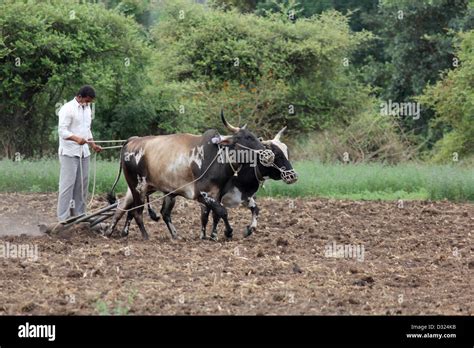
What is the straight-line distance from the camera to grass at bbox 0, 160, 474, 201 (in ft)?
62.1

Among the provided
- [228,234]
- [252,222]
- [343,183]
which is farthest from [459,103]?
[228,234]

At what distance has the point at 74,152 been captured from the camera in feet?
42.7

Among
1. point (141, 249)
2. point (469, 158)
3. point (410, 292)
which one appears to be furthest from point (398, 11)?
point (410, 292)

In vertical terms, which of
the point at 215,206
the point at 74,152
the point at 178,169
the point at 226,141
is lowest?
the point at 215,206

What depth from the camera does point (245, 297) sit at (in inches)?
364

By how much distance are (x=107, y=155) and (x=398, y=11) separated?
10941 mm

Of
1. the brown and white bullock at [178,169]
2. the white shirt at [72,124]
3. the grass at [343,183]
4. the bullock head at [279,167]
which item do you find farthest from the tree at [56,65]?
the bullock head at [279,167]

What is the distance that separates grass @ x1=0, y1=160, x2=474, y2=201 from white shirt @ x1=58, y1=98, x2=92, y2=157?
18.6ft

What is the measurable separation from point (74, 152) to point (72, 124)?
0.34m

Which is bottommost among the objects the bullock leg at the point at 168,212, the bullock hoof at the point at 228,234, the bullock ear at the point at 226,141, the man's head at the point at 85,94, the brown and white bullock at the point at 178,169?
the bullock hoof at the point at 228,234

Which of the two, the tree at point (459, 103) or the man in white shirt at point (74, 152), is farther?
the tree at point (459, 103)

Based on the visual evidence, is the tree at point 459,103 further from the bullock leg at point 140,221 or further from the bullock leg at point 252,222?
the bullock leg at point 140,221

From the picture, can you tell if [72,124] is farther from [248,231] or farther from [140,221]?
[248,231]

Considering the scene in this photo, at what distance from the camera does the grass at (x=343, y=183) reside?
18.9m
